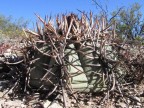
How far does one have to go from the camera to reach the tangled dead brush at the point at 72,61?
4.01 m

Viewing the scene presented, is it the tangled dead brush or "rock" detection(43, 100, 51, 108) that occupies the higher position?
the tangled dead brush

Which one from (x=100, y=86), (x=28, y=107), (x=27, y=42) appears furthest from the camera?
(x=27, y=42)

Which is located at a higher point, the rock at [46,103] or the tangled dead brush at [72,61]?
the tangled dead brush at [72,61]

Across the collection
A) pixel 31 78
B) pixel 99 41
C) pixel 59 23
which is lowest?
pixel 31 78

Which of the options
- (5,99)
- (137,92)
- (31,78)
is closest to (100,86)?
(137,92)

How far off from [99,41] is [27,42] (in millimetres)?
1003

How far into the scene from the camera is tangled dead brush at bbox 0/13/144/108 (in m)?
4.01

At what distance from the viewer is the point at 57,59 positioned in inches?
156

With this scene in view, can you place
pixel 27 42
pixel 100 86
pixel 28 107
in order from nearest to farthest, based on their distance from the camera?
pixel 28 107
pixel 100 86
pixel 27 42

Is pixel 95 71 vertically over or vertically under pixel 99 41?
under

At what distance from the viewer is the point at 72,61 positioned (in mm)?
4027

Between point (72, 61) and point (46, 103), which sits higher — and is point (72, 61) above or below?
above

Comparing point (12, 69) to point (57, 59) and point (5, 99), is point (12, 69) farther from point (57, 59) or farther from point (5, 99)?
point (57, 59)

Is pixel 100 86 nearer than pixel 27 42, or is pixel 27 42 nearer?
pixel 100 86
